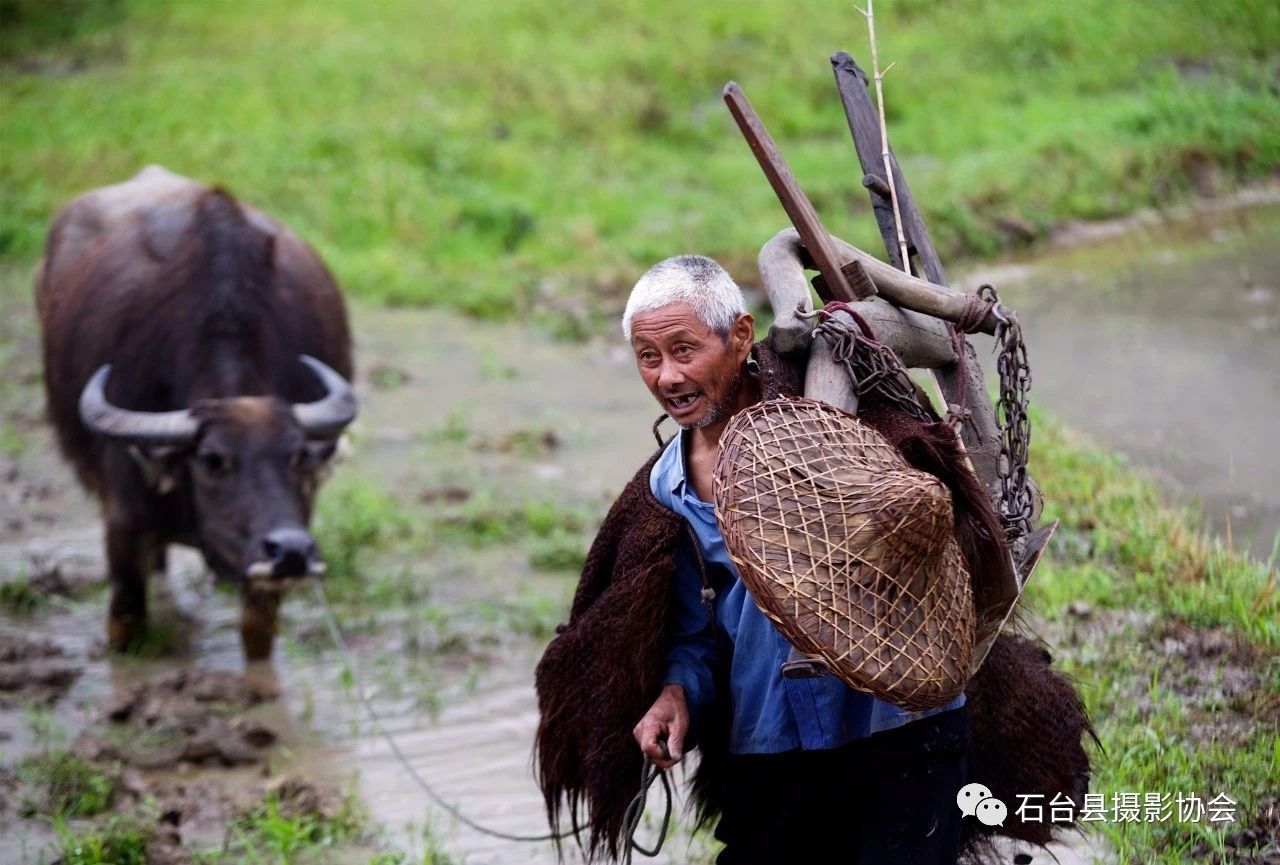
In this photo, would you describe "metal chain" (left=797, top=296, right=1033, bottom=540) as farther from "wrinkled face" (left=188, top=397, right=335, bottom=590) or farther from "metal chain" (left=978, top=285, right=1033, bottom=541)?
"wrinkled face" (left=188, top=397, right=335, bottom=590)

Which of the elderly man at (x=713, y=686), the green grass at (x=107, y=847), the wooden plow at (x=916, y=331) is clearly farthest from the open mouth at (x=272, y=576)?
the wooden plow at (x=916, y=331)

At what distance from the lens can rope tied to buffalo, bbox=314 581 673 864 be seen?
9.33 ft

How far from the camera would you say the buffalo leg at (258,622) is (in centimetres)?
566

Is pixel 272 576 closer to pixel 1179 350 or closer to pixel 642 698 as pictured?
pixel 642 698

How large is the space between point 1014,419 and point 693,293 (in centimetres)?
60

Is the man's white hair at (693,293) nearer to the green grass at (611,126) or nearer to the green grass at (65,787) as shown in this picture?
the green grass at (65,787)

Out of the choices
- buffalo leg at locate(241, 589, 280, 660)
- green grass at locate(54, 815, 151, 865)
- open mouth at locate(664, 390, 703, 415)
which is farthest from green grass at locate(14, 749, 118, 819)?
open mouth at locate(664, 390, 703, 415)

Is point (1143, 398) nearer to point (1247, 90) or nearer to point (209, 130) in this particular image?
point (1247, 90)

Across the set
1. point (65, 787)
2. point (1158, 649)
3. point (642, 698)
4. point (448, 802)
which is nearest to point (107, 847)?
point (65, 787)

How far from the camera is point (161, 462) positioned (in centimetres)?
569

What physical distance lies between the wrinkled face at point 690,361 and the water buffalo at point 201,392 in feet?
9.76

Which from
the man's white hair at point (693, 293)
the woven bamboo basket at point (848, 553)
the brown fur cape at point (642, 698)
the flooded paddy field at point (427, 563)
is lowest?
the flooded paddy field at point (427, 563)

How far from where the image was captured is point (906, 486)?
87.1 inches

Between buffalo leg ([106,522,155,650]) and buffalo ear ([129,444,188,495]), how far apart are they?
0.88 feet
